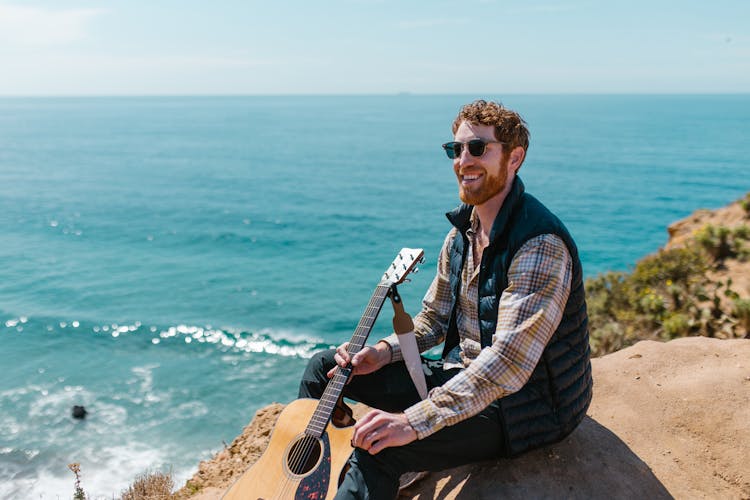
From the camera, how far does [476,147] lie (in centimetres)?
421

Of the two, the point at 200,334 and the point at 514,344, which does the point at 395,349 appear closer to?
the point at 514,344

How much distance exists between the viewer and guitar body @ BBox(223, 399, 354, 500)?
13.8ft

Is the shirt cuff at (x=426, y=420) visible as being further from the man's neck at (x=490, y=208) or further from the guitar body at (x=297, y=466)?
the man's neck at (x=490, y=208)

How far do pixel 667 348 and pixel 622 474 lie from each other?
2.56 m

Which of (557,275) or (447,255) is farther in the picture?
(447,255)

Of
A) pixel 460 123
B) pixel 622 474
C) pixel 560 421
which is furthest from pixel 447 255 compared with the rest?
pixel 622 474

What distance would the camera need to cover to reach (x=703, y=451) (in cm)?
515

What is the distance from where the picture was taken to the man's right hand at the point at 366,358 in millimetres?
4590

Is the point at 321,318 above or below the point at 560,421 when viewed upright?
below

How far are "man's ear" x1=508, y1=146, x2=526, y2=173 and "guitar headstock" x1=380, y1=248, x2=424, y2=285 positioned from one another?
94cm

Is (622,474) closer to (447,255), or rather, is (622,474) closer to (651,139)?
(447,255)

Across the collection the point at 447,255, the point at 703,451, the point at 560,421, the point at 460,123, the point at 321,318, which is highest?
the point at 460,123

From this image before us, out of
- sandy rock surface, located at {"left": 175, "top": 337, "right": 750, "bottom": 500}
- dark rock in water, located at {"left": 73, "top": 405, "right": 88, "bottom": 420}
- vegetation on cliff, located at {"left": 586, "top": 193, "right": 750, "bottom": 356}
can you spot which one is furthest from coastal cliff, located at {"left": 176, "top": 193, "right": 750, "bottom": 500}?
dark rock in water, located at {"left": 73, "top": 405, "right": 88, "bottom": 420}

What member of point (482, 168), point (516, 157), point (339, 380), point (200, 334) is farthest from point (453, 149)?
point (200, 334)
